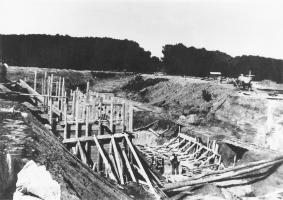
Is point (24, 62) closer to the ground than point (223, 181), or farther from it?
farther from it

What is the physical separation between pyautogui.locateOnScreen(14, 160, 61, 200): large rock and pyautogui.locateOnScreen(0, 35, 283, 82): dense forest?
37.3m

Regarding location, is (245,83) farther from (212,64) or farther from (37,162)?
(37,162)

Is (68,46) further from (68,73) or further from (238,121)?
(238,121)

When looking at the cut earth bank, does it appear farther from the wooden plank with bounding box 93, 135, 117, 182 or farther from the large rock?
the large rock

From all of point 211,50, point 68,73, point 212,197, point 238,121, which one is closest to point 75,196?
point 212,197

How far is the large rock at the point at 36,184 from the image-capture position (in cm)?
487

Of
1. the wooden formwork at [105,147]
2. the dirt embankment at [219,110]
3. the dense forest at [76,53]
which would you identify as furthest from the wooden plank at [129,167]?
the dense forest at [76,53]

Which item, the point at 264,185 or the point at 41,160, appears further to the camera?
the point at 264,185

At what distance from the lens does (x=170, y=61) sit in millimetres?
50406

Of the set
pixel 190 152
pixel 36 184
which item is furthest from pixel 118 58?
pixel 36 184

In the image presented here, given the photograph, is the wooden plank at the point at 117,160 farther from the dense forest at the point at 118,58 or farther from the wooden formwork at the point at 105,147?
the dense forest at the point at 118,58

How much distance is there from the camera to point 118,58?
5341 centimetres

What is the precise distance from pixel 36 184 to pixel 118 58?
161 ft

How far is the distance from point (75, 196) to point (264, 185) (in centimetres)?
1013
